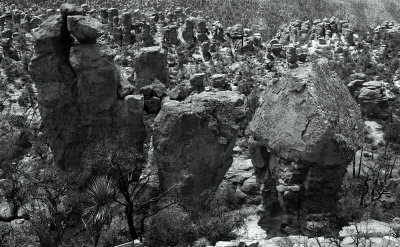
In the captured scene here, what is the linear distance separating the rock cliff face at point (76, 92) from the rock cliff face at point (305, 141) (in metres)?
9.02

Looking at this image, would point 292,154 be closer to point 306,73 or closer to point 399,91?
point 306,73

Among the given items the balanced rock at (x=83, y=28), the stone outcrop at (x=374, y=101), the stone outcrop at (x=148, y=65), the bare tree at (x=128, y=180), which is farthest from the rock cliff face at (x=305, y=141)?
the stone outcrop at (x=374, y=101)

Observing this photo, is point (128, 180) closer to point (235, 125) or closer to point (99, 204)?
point (99, 204)

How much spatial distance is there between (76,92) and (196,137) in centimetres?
742

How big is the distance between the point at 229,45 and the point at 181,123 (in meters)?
34.3

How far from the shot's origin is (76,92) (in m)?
23.9

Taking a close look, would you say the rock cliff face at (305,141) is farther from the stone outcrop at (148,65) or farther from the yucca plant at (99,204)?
the stone outcrop at (148,65)

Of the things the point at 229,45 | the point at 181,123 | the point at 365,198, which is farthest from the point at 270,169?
the point at 229,45

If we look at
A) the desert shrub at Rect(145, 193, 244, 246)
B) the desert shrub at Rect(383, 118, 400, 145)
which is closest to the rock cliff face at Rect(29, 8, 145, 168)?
the desert shrub at Rect(145, 193, 244, 246)

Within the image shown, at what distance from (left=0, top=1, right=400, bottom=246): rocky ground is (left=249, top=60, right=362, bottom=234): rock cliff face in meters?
0.04

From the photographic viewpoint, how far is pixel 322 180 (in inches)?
642

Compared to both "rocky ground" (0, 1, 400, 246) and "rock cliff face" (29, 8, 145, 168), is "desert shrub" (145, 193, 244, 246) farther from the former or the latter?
"rock cliff face" (29, 8, 145, 168)

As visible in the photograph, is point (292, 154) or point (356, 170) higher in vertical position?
point (292, 154)

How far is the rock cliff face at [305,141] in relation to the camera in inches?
618
